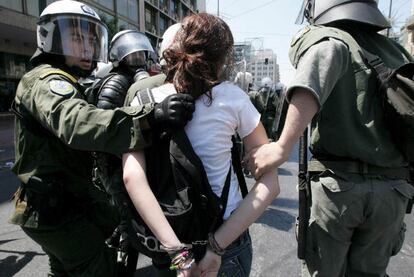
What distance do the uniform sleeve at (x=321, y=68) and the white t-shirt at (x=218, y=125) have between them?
22 centimetres

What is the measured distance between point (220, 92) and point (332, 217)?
79 cm

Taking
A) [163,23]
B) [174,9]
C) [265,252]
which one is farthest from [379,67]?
[174,9]

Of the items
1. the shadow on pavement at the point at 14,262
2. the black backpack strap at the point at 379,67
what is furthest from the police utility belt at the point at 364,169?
the shadow on pavement at the point at 14,262

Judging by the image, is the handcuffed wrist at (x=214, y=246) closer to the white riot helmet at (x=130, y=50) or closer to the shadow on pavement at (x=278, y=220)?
the white riot helmet at (x=130, y=50)

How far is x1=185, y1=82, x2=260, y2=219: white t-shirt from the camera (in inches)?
46.9

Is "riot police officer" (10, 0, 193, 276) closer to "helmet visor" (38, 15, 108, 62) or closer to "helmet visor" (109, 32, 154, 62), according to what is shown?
"helmet visor" (38, 15, 108, 62)

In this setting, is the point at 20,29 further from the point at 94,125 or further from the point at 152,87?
the point at 94,125

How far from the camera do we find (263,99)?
721 cm

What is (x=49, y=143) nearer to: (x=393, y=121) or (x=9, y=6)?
(x=393, y=121)

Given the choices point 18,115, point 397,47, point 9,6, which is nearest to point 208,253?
point 18,115

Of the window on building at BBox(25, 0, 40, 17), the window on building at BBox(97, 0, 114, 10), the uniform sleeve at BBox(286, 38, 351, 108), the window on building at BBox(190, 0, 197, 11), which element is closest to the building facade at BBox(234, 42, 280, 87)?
the uniform sleeve at BBox(286, 38, 351, 108)

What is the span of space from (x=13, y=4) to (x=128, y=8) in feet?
41.2

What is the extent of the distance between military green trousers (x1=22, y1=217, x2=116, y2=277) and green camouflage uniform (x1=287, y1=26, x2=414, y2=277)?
1021 millimetres

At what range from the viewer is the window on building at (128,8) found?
74.0 ft
